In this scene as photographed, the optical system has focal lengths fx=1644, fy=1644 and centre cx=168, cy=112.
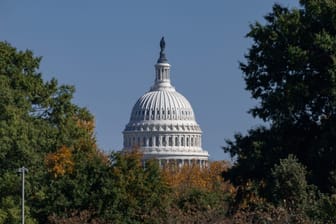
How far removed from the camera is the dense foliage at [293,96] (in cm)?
4575

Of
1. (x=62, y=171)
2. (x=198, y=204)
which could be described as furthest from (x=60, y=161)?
(x=198, y=204)

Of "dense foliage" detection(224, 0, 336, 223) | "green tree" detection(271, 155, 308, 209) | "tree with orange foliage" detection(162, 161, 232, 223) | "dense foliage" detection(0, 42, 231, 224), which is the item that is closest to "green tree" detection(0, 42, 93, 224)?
"dense foliage" detection(0, 42, 231, 224)

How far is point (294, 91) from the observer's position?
46.0 metres

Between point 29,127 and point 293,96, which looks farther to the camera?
point 29,127

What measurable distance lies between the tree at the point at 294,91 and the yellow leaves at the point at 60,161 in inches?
401

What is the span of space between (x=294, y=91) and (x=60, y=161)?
46.2 ft

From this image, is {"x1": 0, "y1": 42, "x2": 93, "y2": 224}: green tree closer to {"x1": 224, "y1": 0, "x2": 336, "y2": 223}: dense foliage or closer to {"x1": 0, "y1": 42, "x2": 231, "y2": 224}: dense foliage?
{"x1": 0, "y1": 42, "x2": 231, "y2": 224}: dense foliage

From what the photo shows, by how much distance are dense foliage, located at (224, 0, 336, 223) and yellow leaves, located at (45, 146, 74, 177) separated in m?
9.87

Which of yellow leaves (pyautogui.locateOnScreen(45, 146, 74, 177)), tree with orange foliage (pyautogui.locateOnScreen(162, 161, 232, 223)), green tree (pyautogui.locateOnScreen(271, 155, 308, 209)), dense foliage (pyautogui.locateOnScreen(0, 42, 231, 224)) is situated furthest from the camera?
yellow leaves (pyautogui.locateOnScreen(45, 146, 74, 177))

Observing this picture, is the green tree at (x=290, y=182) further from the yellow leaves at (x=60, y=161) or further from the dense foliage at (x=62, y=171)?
the yellow leaves at (x=60, y=161)

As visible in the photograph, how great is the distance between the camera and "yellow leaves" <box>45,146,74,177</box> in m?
57.0

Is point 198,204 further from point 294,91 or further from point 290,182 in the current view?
point 290,182

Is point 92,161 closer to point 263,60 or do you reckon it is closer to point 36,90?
point 36,90

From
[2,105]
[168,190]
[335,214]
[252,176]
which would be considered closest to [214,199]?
[168,190]
